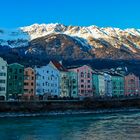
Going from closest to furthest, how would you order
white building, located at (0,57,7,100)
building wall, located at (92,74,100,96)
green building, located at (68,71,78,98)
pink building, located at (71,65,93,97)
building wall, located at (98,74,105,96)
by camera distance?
white building, located at (0,57,7,100) < green building, located at (68,71,78,98) < pink building, located at (71,65,93,97) < building wall, located at (92,74,100,96) < building wall, located at (98,74,105,96)

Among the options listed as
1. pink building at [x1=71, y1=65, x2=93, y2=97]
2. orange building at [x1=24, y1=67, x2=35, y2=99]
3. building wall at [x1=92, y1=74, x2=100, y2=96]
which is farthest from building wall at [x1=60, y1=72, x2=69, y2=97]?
building wall at [x1=92, y1=74, x2=100, y2=96]

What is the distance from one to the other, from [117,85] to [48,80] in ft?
160

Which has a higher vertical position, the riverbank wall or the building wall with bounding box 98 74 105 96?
the building wall with bounding box 98 74 105 96

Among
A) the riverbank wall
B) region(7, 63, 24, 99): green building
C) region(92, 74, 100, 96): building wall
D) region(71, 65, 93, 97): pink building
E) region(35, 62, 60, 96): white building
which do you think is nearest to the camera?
the riverbank wall

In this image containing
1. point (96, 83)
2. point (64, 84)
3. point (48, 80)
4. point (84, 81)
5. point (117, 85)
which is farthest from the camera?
point (117, 85)

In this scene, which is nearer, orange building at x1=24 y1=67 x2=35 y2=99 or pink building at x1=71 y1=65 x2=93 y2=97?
orange building at x1=24 y1=67 x2=35 y2=99

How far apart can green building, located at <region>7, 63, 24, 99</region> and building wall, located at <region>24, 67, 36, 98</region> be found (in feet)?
8.97

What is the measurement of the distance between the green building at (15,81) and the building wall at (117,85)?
62.1 m

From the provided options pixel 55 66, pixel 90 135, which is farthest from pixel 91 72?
pixel 90 135

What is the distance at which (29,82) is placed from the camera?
142375 mm

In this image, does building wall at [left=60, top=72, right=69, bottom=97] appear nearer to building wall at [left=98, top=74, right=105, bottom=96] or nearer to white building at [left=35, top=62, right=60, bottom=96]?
white building at [left=35, top=62, right=60, bottom=96]

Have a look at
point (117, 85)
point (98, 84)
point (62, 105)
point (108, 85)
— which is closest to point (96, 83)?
point (98, 84)

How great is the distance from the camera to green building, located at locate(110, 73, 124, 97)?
190m

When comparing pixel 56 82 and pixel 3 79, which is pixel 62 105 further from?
pixel 56 82
